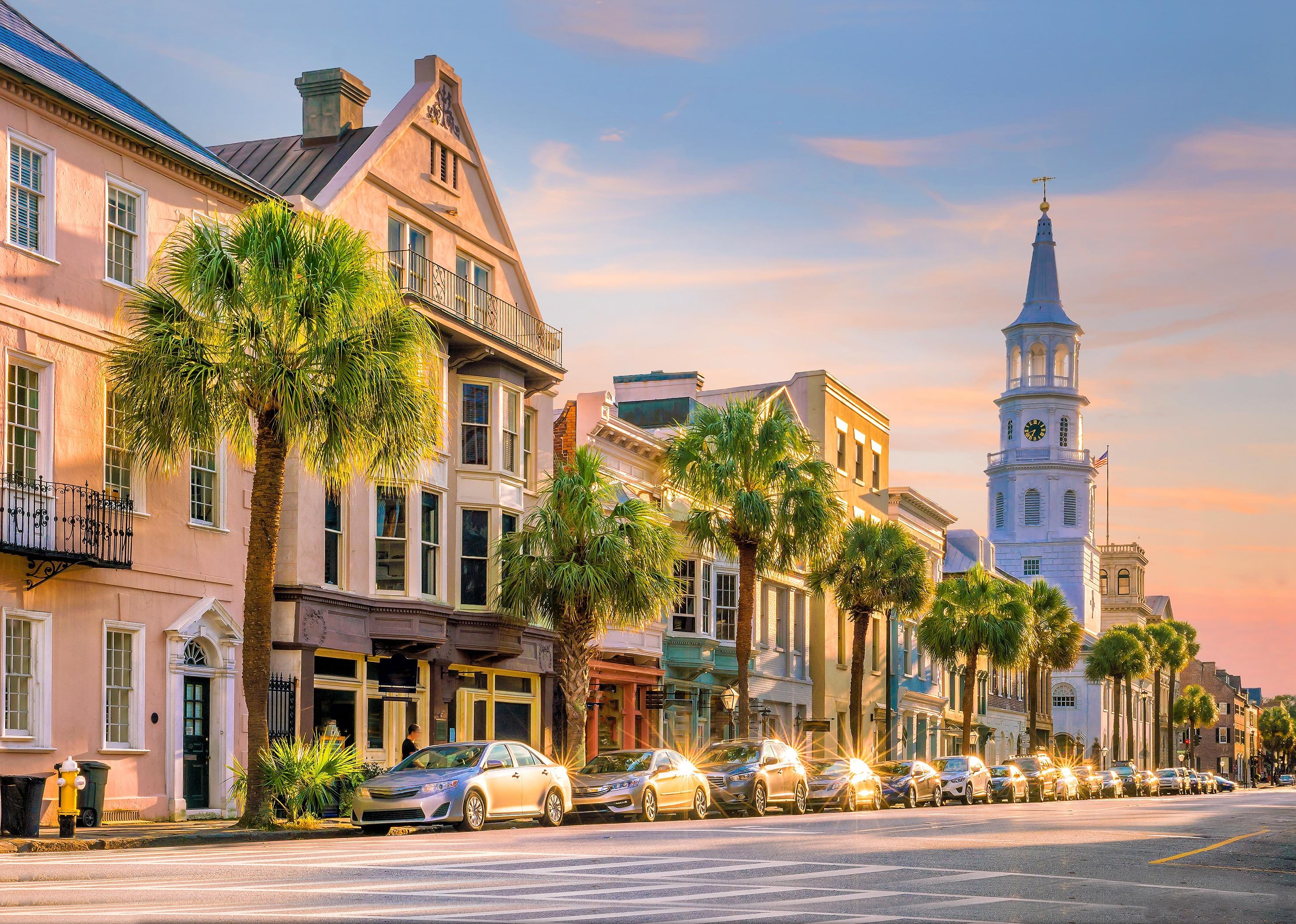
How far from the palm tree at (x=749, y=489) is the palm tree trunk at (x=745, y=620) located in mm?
33

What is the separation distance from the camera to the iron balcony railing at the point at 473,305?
3334 centimetres

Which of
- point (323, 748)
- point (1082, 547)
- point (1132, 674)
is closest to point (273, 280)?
point (323, 748)

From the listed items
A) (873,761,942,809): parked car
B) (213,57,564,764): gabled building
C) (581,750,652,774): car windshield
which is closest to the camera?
(581,750,652,774): car windshield

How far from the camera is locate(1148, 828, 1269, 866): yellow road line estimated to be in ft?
64.2

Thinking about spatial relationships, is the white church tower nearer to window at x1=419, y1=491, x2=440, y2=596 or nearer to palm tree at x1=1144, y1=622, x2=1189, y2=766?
palm tree at x1=1144, y1=622, x2=1189, y2=766

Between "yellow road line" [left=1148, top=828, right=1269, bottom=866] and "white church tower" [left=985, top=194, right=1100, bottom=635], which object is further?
"white church tower" [left=985, top=194, right=1100, bottom=635]

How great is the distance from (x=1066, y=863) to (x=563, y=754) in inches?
856

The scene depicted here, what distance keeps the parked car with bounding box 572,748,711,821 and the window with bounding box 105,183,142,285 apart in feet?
37.7

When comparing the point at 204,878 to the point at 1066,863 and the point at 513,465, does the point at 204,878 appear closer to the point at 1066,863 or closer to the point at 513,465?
the point at 1066,863

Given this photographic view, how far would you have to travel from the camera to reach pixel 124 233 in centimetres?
2617

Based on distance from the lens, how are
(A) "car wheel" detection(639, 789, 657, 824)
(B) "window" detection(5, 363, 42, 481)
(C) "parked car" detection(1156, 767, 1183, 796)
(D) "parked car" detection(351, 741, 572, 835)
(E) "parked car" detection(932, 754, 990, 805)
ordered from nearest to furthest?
(D) "parked car" detection(351, 741, 572, 835) < (B) "window" detection(5, 363, 42, 481) < (A) "car wheel" detection(639, 789, 657, 824) < (E) "parked car" detection(932, 754, 990, 805) < (C) "parked car" detection(1156, 767, 1183, 796)

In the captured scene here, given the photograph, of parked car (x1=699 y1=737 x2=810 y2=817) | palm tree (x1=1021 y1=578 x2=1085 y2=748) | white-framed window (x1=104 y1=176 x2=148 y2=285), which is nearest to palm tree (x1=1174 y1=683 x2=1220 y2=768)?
palm tree (x1=1021 y1=578 x2=1085 y2=748)

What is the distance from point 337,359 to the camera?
23109 mm

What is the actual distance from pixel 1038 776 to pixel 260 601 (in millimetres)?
40356
